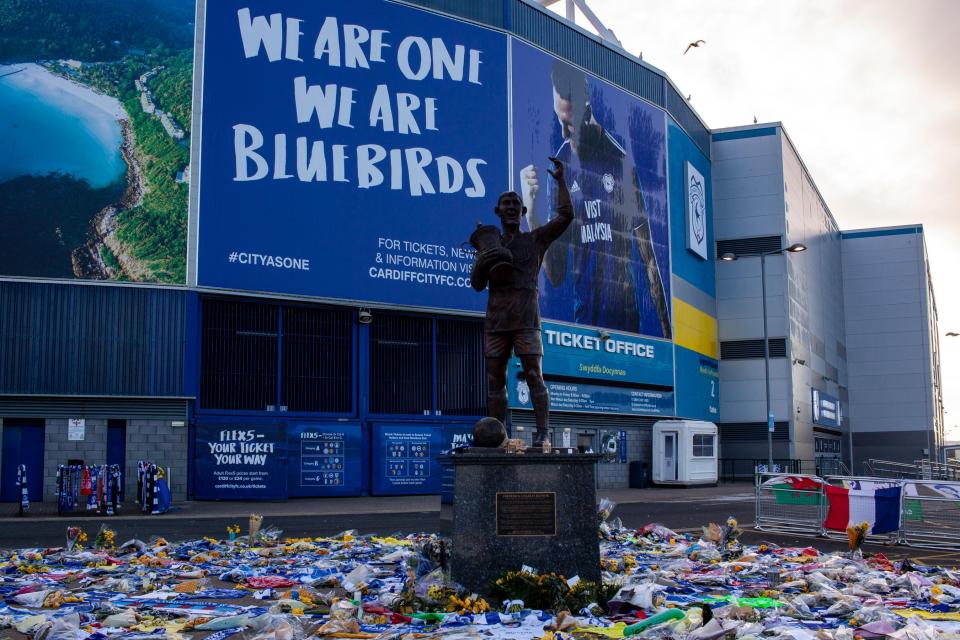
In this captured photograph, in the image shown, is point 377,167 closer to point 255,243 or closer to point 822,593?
point 255,243

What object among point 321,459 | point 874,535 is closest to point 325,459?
point 321,459

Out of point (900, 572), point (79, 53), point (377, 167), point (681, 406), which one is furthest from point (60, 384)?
point (681, 406)

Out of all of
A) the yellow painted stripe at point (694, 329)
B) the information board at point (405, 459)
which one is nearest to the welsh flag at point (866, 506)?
the information board at point (405, 459)

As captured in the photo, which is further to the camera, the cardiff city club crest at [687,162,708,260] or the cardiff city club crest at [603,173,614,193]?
the cardiff city club crest at [687,162,708,260]

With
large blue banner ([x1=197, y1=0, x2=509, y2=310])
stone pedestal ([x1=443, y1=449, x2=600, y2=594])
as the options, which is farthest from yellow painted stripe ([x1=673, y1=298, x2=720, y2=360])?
stone pedestal ([x1=443, y1=449, x2=600, y2=594])

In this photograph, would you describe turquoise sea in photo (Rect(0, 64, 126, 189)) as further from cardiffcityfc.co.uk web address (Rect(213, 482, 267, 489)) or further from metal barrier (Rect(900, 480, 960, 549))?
metal barrier (Rect(900, 480, 960, 549))

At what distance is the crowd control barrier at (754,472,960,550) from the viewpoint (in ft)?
54.7

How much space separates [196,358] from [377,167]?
→ 29.4ft

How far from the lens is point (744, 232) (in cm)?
5612

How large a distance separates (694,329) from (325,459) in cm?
2503

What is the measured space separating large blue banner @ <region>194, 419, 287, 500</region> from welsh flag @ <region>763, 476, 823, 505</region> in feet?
49.7

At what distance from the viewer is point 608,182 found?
139 feet

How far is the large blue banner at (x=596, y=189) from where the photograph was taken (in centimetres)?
3822

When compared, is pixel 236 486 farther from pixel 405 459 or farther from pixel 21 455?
pixel 405 459
